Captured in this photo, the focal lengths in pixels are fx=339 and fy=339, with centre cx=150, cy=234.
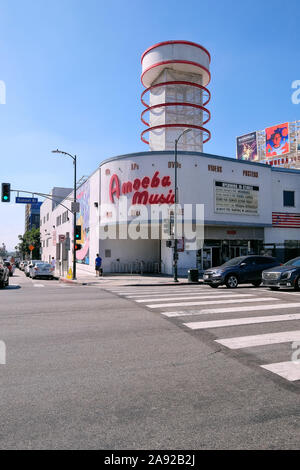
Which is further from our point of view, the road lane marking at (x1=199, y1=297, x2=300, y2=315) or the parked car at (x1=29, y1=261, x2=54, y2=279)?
the parked car at (x1=29, y1=261, x2=54, y2=279)

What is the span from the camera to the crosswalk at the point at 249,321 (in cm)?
564

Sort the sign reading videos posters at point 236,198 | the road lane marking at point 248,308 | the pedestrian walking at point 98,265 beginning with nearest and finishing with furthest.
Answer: the road lane marking at point 248,308
the pedestrian walking at point 98,265
the sign reading videos posters at point 236,198

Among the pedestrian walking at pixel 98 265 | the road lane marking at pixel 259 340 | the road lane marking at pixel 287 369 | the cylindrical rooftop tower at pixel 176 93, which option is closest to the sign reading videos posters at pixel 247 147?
the cylindrical rooftop tower at pixel 176 93

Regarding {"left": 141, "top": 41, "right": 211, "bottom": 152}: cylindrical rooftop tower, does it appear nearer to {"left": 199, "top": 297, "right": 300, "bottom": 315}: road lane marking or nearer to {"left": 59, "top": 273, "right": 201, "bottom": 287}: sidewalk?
{"left": 59, "top": 273, "right": 201, "bottom": 287}: sidewalk

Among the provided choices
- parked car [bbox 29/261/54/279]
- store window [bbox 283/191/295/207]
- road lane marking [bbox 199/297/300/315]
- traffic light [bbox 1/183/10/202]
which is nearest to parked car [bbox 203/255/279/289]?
road lane marking [bbox 199/297/300/315]

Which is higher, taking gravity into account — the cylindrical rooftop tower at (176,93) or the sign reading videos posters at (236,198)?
the cylindrical rooftop tower at (176,93)

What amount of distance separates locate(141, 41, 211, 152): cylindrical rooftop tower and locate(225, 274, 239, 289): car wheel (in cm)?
1991

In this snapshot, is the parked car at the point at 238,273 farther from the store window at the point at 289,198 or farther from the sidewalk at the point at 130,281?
the store window at the point at 289,198

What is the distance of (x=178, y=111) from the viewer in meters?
34.2

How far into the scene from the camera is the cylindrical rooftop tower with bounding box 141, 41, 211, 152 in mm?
33688

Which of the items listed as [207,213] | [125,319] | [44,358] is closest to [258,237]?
[207,213]

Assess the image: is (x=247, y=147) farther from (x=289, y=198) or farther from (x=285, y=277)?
(x=285, y=277)

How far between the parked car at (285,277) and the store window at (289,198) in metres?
17.9

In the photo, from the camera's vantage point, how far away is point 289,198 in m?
32.1
